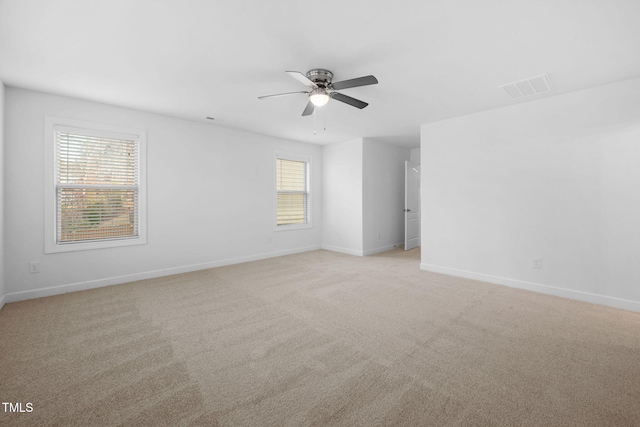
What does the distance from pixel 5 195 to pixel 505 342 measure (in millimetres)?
5295

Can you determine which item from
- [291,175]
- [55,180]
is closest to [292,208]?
[291,175]

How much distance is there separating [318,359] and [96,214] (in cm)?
361

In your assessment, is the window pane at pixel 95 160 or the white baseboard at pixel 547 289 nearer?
the white baseboard at pixel 547 289

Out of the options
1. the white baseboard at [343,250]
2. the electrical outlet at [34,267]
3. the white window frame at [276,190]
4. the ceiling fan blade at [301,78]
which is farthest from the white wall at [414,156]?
the electrical outlet at [34,267]

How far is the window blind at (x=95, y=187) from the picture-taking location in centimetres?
346

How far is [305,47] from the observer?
2268 millimetres

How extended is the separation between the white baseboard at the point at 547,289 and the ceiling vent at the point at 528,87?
7.71 feet

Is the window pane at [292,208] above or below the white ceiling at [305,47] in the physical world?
below

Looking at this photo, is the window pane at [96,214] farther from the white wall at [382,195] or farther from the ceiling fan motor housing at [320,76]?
the white wall at [382,195]

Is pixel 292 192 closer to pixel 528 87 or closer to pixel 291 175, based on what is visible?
pixel 291 175

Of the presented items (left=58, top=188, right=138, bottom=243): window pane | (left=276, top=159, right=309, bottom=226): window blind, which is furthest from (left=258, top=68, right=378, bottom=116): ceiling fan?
(left=276, top=159, right=309, bottom=226): window blind

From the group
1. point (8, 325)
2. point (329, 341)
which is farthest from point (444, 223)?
point (8, 325)

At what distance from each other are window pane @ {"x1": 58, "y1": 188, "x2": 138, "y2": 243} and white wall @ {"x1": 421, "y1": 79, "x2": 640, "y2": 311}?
15.2 ft

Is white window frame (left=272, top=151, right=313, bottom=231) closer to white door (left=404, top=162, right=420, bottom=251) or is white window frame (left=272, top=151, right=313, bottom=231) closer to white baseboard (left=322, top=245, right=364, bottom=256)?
white baseboard (left=322, top=245, right=364, bottom=256)
